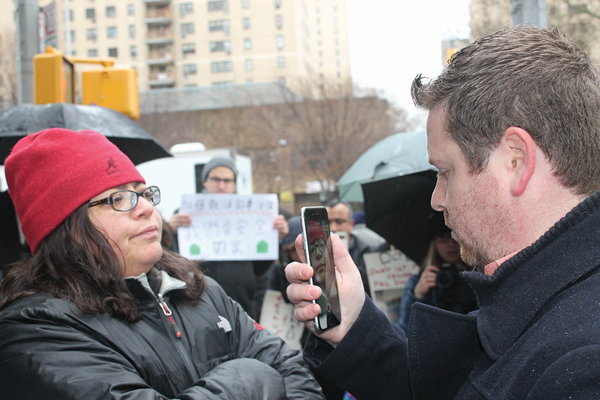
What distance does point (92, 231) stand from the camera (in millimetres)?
2068

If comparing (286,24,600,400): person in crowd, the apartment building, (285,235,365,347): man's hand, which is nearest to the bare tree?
(285,235,365,347): man's hand

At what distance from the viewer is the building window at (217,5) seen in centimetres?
6419

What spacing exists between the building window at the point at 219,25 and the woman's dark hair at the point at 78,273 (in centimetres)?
6866

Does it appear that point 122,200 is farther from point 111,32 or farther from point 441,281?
point 111,32

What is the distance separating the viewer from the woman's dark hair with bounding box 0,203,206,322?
1867 millimetres

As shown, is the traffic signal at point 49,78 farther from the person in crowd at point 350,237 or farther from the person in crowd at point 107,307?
the person in crowd at point 350,237

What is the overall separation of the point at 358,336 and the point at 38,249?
4.65 ft

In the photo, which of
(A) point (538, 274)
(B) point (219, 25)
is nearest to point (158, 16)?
(B) point (219, 25)

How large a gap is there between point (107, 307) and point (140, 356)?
0.24 metres

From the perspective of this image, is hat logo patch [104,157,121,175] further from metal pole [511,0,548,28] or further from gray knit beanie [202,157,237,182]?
metal pole [511,0,548,28]

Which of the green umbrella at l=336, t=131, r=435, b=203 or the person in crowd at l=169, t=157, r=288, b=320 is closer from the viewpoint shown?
the green umbrella at l=336, t=131, r=435, b=203

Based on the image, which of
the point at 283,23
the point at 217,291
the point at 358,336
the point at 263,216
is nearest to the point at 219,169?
the point at 263,216

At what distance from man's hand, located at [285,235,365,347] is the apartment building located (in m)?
61.0

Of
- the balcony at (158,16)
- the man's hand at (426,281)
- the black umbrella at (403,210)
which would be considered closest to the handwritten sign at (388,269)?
the black umbrella at (403,210)
